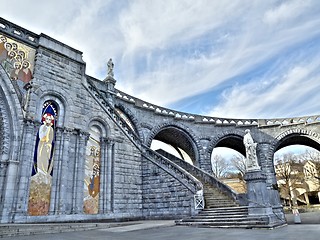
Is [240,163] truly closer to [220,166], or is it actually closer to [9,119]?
[220,166]

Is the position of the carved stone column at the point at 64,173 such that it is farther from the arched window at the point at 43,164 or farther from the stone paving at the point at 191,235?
the stone paving at the point at 191,235

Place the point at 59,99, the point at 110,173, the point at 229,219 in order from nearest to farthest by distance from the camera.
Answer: the point at 229,219 < the point at 59,99 < the point at 110,173

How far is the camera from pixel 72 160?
11.6m

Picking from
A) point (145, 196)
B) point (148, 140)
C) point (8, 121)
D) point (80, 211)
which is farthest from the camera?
point (148, 140)

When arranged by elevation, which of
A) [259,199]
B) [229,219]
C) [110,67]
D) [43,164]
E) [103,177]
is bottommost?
[229,219]

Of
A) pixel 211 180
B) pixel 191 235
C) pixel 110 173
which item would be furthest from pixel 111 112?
pixel 191 235

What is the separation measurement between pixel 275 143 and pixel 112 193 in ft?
55.6

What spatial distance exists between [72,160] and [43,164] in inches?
51.4

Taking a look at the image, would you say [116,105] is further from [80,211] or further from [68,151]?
[80,211]

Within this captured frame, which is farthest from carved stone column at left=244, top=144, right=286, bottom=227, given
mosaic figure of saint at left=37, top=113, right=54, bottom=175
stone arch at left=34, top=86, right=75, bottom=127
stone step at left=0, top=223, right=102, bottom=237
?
stone arch at left=34, top=86, right=75, bottom=127

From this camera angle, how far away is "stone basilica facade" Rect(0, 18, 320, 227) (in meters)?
9.75

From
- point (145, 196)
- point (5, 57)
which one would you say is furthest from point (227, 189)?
point (5, 57)

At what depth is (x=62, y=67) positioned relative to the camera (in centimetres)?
1266

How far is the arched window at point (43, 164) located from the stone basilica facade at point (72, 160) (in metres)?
0.04
